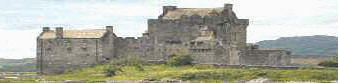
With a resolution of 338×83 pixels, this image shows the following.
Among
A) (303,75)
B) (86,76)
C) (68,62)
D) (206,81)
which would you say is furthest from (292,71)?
(68,62)

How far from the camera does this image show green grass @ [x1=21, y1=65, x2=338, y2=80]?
93.9m

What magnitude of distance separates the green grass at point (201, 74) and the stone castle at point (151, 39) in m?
5.19

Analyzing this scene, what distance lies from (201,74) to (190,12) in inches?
877

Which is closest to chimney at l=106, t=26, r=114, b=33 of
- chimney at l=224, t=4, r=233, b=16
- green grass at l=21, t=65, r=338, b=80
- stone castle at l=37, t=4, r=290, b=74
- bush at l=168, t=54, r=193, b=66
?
stone castle at l=37, t=4, r=290, b=74

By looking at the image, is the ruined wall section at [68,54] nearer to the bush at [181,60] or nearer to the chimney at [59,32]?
the chimney at [59,32]

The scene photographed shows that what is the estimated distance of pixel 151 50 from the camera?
11988 cm

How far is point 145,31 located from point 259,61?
20.6 meters

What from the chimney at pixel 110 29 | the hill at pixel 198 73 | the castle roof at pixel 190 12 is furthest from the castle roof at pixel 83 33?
the castle roof at pixel 190 12

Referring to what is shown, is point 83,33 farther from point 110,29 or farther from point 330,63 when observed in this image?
point 330,63

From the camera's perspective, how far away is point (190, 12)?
120438 mm

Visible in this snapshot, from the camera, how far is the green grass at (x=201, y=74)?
3698 inches

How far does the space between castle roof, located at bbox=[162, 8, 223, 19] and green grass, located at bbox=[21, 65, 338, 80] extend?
33.8ft

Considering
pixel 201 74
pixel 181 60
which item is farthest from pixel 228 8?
pixel 201 74

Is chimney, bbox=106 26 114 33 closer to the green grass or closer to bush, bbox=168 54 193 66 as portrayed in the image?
the green grass
